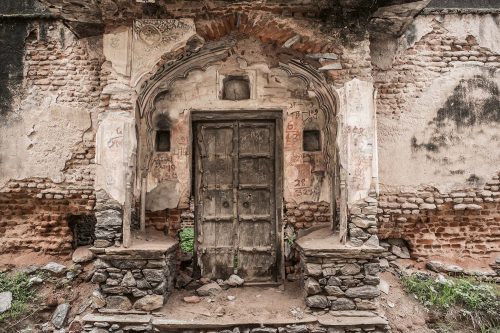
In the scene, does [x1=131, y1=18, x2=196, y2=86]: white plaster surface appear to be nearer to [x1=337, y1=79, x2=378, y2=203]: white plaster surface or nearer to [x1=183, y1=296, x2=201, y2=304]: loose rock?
[x1=337, y1=79, x2=378, y2=203]: white plaster surface

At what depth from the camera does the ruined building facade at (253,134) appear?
467 cm

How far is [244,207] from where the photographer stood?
5488 millimetres

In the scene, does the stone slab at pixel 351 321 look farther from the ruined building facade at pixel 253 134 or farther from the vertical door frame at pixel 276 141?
the vertical door frame at pixel 276 141

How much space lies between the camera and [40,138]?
5.86 m

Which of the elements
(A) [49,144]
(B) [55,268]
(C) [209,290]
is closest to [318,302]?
(C) [209,290]

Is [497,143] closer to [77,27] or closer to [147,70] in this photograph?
[147,70]

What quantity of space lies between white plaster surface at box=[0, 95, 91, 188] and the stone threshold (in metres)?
2.54

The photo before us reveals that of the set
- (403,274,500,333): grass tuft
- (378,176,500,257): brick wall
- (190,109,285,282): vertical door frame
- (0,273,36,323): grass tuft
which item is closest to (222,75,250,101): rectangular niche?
(190,109,285,282): vertical door frame

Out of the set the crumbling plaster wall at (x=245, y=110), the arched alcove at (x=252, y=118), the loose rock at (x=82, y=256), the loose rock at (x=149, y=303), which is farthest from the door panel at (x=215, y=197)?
the loose rock at (x=82, y=256)

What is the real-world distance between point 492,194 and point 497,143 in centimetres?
78

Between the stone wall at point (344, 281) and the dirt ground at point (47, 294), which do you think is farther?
the dirt ground at point (47, 294)

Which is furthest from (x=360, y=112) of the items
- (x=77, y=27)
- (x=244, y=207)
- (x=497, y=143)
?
(x=77, y=27)

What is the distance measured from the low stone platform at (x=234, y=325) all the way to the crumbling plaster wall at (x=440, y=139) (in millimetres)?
1739

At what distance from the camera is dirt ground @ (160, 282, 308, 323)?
4.39m
